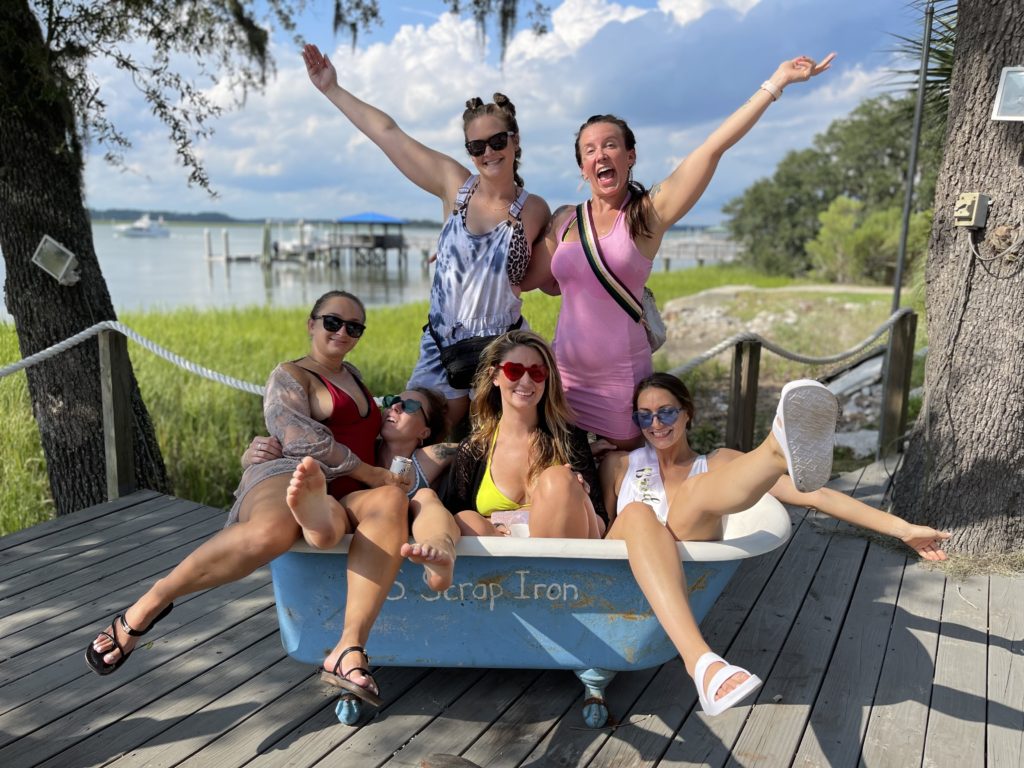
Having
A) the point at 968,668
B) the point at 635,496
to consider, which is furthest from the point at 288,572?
the point at 968,668

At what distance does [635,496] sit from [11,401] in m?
3.74

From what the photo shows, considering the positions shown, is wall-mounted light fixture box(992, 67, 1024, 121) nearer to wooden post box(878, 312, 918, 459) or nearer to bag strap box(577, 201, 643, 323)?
bag strap box(577, 201, 643, 323)

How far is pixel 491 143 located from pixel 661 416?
1.05 m

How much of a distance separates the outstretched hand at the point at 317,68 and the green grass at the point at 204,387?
8.59 ft

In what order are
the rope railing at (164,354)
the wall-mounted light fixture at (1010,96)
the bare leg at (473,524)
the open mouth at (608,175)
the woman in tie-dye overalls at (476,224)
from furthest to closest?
the rope railing at (164,354)
the wall-mounted light fixture at (1010,96)
the woman in tie-dye overalls at (476,224)
the open mouth at (608,175)
the bare leg at (473,524)

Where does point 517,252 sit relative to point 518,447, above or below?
above

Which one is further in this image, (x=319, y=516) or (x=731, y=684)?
(x=319, y=516)

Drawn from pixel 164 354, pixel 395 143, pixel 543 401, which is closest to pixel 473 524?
pixel 543 401

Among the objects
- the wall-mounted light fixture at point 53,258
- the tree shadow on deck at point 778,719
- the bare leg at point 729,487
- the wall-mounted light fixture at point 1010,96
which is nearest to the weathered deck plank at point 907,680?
the tree shadow on deck at point 778,719

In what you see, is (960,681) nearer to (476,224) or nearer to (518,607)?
(518,607)

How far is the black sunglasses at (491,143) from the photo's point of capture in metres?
2.71

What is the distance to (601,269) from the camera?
2631 millimetres

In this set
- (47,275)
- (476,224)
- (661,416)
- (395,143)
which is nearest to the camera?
(661,416)

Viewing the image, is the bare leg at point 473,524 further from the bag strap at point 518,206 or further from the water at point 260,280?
the water at point 260,280
